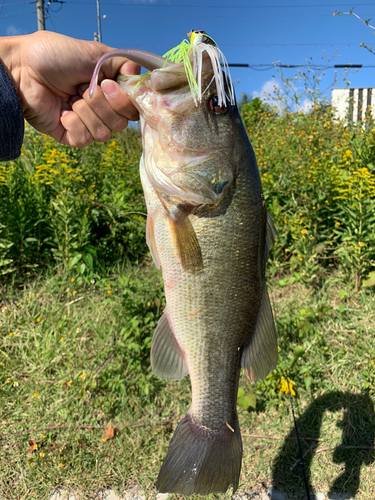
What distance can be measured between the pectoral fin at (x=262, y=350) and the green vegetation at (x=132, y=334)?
4.59ft

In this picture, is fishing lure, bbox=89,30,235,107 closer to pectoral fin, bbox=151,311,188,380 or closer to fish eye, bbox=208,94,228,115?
fish eye, bbox=208,94,228,115

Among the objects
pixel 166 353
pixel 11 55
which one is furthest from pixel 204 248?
pixel 11 55

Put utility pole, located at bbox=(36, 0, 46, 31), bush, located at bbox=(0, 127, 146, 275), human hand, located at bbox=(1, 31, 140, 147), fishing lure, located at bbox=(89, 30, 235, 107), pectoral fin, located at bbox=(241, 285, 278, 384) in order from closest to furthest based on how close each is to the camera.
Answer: fishing lure, located at bbox=(89, 30, 235, 107), pectoral fin, located at bbox=(241, 285, 278, 384), human hand, located at bbox=(1, 31, 140, 147), bush, located at bbox=(0, 127, 146, 275), utility pole, located at bbox=(36, 0, 46, 31)

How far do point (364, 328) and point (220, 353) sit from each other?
7.91ft

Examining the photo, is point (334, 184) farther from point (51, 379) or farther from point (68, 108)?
point (51, 379)

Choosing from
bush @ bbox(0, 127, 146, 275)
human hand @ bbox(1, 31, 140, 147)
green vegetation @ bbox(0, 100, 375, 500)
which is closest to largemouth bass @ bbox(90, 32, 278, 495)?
human hand @ bbox(1, 31, 140, 147)

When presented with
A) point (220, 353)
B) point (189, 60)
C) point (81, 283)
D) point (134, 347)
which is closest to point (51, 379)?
point (134, 347)

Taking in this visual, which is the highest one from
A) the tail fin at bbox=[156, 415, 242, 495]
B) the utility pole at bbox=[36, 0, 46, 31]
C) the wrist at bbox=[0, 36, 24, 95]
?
the utility pole at bbox=[36, 0, 46, 31]

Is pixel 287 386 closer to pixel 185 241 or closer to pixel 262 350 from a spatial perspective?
pixel 262 350

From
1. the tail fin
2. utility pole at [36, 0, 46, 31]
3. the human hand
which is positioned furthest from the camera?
utility pole at [36, 0, 46, 31]

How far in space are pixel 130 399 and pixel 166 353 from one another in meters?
1.59

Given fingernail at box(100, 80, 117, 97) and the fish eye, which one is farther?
fingernail at box(100, 80, 117, 97)

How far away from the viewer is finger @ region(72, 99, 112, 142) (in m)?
1.83

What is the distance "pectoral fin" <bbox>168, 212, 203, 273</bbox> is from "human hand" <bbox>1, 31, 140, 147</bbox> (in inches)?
26.0
